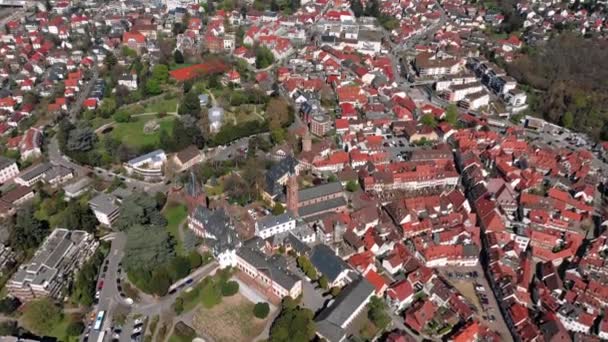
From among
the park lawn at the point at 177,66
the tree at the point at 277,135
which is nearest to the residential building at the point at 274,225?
the tree at the point at 277,135

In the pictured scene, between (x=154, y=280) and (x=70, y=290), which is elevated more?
(x=154, y=280)

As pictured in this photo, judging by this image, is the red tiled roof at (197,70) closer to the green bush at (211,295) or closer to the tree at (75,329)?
the green bush at (211,295)

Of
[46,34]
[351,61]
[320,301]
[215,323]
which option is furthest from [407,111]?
[46,34]

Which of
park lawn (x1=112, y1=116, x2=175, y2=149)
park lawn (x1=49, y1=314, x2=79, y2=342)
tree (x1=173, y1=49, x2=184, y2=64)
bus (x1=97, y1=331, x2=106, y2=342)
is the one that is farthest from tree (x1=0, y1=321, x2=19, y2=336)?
tree (x1=173, y1=49, x2=184, y2=64)

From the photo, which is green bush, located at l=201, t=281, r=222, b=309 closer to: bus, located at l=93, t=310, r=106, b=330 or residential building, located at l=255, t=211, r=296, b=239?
residential building, located at l=255, t=211, r=296, b=239

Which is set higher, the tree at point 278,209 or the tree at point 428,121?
the tree at point 428,121

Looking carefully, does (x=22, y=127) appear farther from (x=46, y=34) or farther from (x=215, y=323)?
(x=215, y=323)

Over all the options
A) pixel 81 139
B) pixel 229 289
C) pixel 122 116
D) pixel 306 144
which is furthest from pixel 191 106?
pixel 229 289
